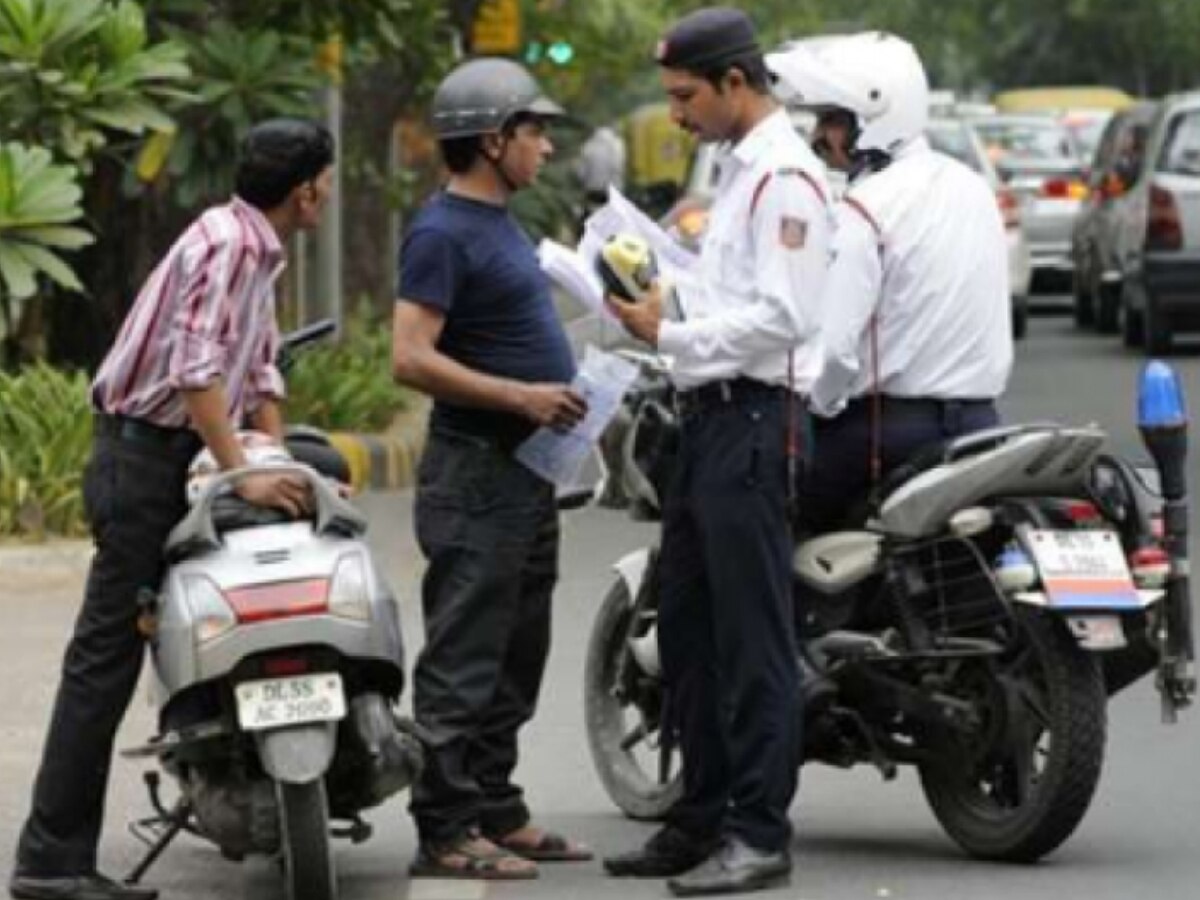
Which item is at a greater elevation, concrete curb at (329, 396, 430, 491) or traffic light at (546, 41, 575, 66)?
traffic light at (546, 41, 575, 66)

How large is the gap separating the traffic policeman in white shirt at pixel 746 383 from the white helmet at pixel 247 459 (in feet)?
2.60

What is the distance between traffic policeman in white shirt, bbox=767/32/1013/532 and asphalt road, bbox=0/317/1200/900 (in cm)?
89

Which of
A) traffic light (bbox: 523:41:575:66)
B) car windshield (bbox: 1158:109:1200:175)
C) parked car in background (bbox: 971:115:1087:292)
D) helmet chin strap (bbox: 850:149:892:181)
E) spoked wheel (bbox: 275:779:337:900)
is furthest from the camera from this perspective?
parked car in background (bbox: 971:115:1087:292)

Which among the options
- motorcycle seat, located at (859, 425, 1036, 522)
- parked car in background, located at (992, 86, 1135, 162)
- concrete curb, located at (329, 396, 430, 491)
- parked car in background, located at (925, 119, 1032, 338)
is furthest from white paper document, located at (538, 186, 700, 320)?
parked car in background, located at (992, 86, 1135, 162)

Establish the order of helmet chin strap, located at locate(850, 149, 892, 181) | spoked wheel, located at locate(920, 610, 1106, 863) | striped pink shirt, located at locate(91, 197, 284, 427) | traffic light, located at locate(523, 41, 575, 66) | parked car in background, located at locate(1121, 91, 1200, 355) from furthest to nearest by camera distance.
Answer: traffic light, located at locate(523, 41, 575, 66) → parked car in background, located at locate(1121, 91, 1200, 355) → helmet chin strap, located at locate(850, 149, 892, 181) → spoked wheel, located at locate(920, 610, 1106, 863) → striped pink shirt, located at locate(91, 197, 284, 427)

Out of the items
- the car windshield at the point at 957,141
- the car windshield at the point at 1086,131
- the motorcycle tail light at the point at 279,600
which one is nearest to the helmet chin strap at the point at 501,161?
the motorcycle tail light at the point at 279,600

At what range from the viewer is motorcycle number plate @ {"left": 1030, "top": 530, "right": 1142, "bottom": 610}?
9320 millimetres

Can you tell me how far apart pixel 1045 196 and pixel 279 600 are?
27.7 metres

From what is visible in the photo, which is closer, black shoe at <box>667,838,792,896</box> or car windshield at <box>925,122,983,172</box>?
black shoe at <box>667,838,792,896</box>

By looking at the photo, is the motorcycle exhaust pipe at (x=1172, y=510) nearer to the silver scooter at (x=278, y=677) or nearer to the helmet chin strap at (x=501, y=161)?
the helmet chin strap at (x=501, y=161)

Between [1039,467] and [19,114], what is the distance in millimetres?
8505

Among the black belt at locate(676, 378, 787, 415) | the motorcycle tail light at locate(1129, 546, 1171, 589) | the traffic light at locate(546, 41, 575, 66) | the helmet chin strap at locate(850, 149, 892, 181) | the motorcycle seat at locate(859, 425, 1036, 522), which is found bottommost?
the traffic light at locate(546, 41, 575, 66)

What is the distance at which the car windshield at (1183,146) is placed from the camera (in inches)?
1092

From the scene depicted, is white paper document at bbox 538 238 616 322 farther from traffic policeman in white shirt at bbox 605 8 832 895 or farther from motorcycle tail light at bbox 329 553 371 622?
motorcycle tail light at bbox 329 553 371 622
